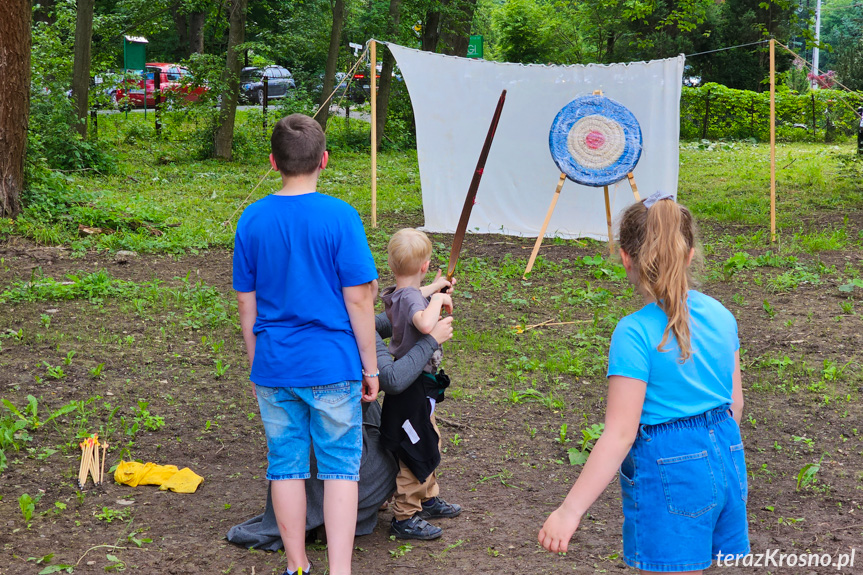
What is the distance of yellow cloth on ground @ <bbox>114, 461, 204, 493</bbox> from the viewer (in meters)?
3.47

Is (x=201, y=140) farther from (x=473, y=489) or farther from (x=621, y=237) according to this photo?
(x=621, y=237)

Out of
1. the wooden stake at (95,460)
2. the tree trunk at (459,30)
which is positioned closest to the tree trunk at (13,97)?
the wooden stake at (95,460)

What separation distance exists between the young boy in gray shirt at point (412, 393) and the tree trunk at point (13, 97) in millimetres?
5957

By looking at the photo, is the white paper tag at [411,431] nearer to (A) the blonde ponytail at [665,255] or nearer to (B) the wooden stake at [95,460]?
(A) the blonde ponytail at [665,255]

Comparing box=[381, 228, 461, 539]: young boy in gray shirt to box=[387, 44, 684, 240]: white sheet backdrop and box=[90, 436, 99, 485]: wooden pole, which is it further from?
box=[387, 44, 684, 240]: white sheet backdrop

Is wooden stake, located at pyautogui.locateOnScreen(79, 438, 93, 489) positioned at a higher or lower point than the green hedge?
lower

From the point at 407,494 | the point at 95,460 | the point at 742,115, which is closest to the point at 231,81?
the point at 95,460

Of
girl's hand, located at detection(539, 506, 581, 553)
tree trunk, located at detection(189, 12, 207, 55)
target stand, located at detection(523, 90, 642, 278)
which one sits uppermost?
tree trunk, located at detection(189, 12, 207, 55)

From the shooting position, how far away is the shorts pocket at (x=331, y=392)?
2.54m

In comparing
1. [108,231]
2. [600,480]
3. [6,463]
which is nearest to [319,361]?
[600,480]

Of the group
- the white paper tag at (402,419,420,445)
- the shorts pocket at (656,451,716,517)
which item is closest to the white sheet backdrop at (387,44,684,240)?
the white paper tag at (402,419,420,445)

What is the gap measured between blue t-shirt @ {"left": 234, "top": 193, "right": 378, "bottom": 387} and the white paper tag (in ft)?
1.55

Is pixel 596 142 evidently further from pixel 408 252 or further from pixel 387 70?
pixel 387 70

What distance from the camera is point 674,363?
72.5 inches
